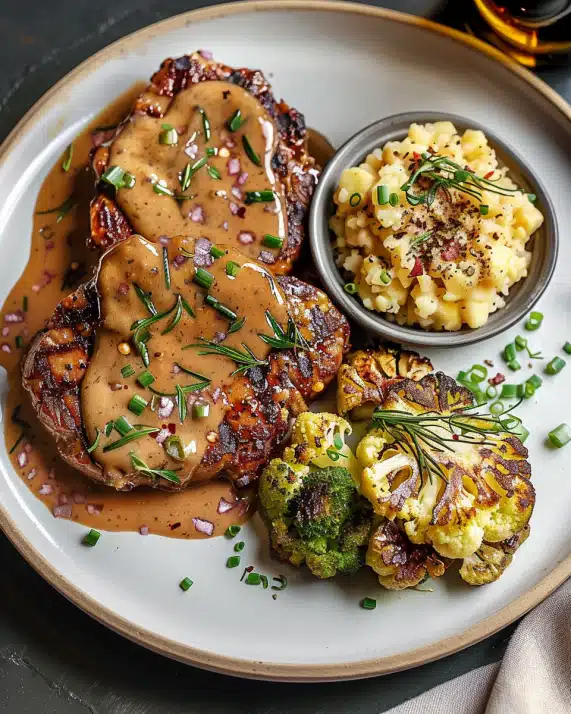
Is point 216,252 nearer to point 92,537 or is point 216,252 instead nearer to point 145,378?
point 145,378

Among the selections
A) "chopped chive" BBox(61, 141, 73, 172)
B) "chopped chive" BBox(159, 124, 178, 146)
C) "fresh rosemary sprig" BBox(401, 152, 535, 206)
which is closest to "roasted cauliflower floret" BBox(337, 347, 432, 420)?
"fresh rosemary sprig" BBox(401, 152, 535, 206)

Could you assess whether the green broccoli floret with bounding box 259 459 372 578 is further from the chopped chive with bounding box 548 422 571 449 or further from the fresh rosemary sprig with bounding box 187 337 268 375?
the chopped chive with bounding box 548 422 571 449

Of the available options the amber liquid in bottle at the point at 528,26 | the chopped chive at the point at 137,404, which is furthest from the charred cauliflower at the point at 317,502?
the amber liquid in bottle at the point at 528,26

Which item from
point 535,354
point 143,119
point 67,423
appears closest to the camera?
point 67,423

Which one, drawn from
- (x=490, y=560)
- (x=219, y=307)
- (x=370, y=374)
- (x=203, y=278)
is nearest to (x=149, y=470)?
(x=219, y=307)

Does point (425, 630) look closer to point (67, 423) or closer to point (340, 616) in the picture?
point (340, 616)

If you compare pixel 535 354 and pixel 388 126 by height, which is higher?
pixel 388 126

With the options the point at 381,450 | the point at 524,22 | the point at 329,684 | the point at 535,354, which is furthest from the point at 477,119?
the point at 329,684
